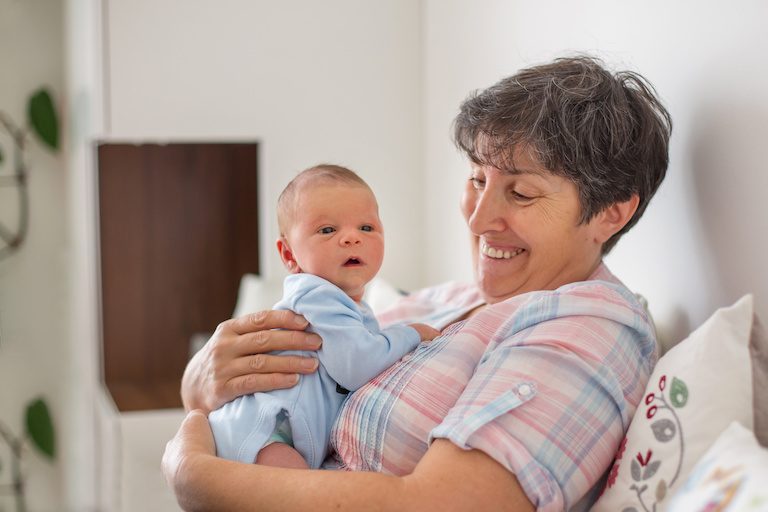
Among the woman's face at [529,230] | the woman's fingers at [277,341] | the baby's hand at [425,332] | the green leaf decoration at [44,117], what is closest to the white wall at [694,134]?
the woman's face at [529,230]

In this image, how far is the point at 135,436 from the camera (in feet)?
9.30

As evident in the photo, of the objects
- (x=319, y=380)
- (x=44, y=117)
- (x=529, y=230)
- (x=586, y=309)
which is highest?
(x=44, y=117)

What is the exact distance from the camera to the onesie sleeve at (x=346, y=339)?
53.4 inches

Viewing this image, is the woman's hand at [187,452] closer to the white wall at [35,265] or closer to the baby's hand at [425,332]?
the baby's hand at [425,332]

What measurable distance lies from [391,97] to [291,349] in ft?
5.99

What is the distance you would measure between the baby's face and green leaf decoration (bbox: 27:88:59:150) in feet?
9.11

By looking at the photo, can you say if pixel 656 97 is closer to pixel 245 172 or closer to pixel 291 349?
pixel 291 349

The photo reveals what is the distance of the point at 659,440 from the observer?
1224 millimetres

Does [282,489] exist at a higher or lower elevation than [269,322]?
lower

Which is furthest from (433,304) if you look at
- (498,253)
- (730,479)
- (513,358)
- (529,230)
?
(730,479)

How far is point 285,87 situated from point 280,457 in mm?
1884

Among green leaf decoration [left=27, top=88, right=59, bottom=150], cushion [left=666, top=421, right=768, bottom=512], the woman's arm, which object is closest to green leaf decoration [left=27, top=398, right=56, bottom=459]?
green leaf decoration [left=27, top=88, right=59, bottom=150]

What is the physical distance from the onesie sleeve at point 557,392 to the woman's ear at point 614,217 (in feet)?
0.73

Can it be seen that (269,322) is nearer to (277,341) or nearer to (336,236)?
(277,341)
